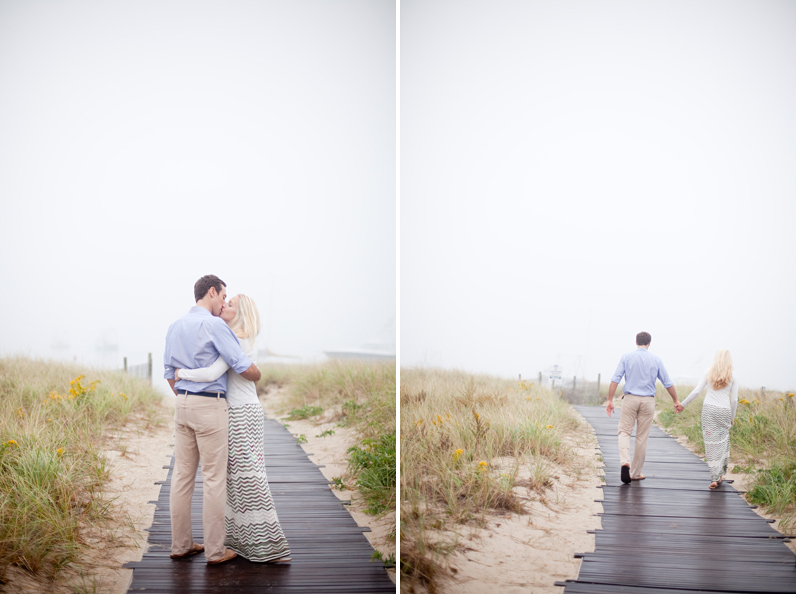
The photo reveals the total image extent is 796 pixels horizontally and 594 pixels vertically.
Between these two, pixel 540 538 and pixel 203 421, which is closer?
pixel 203 421

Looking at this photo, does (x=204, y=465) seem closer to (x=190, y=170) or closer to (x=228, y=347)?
(x=228, y=347)

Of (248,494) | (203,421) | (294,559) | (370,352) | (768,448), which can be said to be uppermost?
(370,352)

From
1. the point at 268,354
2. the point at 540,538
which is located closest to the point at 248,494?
the point at 268,354

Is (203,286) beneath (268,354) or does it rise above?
above

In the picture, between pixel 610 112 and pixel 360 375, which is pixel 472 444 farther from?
pixel 610 112

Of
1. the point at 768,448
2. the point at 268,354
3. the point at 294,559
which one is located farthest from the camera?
the point at 268,354

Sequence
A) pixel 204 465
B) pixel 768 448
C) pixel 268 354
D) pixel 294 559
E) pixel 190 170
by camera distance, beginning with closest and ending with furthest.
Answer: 1. pixel 768 448
2. pixel 204 465
3. pixel 294 559
4. pixel 190 170
5. pixel 268 354

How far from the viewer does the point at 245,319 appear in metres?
3.24

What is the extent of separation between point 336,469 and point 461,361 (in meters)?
1.29

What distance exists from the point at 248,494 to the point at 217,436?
37cm

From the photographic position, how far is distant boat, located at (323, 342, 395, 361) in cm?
432

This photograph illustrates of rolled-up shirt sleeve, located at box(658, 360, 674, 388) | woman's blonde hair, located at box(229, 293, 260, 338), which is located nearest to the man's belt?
woman's blonde hair, located at box(229, 293, 260, 338)

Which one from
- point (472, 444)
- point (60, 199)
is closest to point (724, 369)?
point (472, 444)

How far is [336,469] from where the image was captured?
13.8ft
